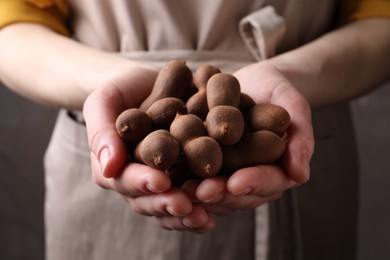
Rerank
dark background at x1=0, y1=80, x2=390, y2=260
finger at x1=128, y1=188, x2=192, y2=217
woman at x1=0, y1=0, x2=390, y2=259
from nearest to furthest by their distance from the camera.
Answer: finger at x1=128, y1=188, x2=192, y2=217 < woman at x1=0, y1=0, x2=390, y2=259 < dark background at x1=0, y1=80, x2=390, y2=260

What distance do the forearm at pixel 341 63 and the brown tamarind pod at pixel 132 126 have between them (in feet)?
0.64

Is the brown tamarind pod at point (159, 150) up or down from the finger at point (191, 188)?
up

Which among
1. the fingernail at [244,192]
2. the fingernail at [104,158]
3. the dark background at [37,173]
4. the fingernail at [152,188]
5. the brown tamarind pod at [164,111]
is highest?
the fingernail at [104,158]

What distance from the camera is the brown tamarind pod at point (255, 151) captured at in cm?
50

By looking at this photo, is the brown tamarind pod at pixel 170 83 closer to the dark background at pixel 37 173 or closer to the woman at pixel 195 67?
the woman at pixel 195 67

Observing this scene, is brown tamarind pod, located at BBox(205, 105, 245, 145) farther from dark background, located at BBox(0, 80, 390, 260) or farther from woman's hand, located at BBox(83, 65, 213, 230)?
dark background, located at BBox(0, 80, 390, 260)

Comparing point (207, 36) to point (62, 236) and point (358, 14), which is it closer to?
point (358, 14)

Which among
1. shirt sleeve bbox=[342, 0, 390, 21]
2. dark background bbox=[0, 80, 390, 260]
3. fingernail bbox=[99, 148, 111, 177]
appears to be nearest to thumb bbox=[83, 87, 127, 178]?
fingernail bbox=[99, 148, 111, 177]

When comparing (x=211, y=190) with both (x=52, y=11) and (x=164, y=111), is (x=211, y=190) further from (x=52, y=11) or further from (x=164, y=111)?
(x=52, y=11)

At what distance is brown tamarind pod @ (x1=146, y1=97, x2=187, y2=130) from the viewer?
548 millimetres

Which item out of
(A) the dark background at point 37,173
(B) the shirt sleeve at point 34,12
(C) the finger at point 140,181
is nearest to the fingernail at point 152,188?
(C) the finger at point 140,181

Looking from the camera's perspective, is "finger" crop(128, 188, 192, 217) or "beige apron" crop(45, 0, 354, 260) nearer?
"finger" crop(128, 188, 192, 217)

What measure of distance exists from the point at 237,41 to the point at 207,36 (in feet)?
0.15

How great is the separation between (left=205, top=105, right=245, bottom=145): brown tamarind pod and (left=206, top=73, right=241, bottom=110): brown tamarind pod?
1cm
